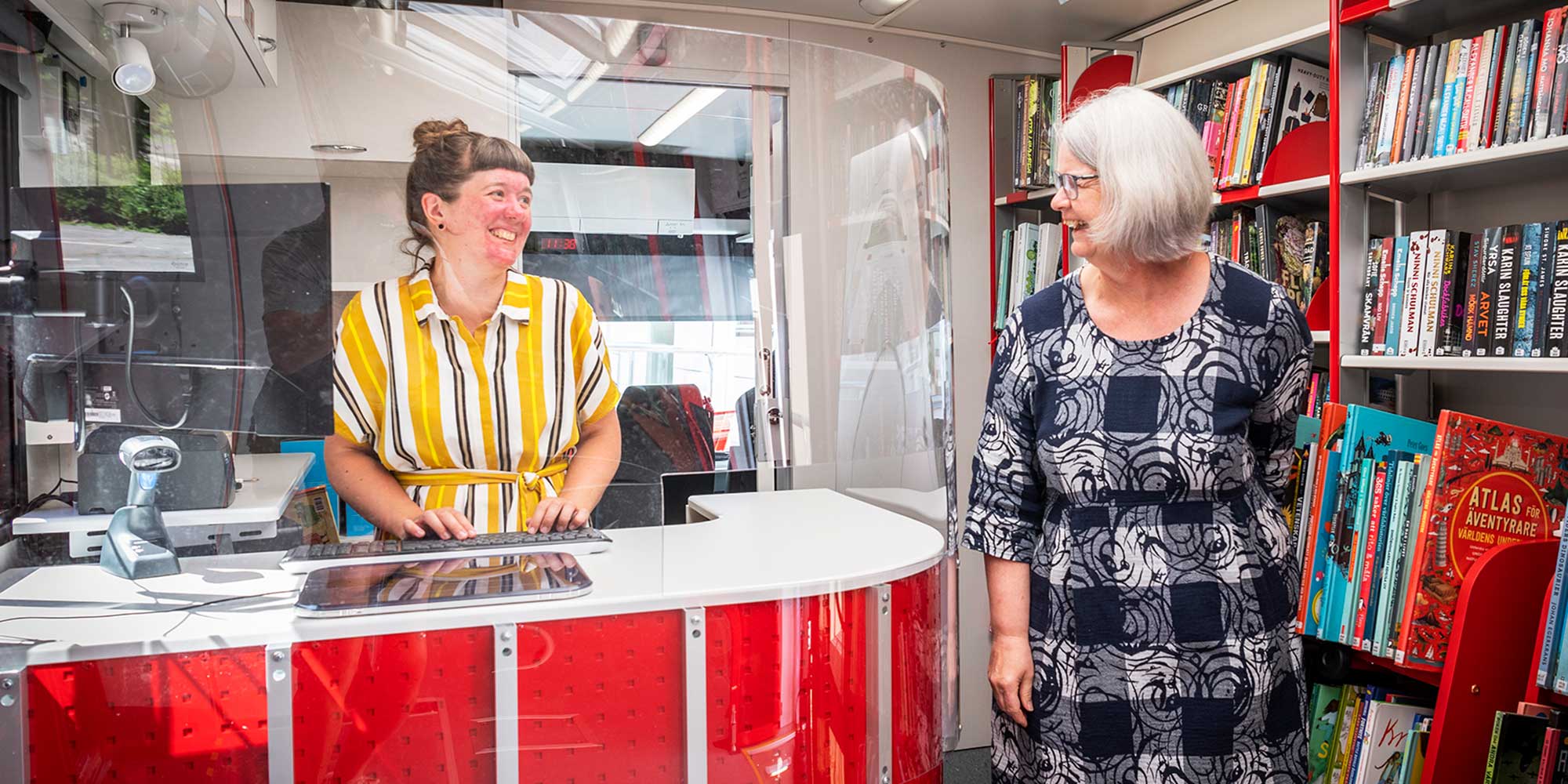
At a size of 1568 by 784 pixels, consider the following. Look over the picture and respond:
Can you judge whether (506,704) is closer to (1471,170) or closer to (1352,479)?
(1352,479)

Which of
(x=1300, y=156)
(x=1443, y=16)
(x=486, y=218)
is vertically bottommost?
(x=486, y=218)

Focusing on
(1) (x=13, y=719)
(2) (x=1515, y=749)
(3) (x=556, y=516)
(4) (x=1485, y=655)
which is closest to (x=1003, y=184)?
(4) (x=1485, y=655)

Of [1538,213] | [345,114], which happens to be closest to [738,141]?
[345,114]

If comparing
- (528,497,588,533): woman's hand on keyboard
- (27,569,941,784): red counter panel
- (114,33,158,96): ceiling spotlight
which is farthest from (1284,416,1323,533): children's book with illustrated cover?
(114,33,158,96): ceiling spotlight

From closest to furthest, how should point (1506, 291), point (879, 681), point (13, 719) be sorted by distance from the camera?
point (13, 719)
point (879, 681)
point (1506, 291)

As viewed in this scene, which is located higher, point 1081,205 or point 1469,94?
point 1469,94

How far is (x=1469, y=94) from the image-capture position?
178cm

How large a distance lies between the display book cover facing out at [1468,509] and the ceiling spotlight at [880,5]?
5.52 ft

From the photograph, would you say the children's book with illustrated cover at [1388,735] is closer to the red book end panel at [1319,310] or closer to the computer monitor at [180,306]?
the red book end panel at [1319,310]

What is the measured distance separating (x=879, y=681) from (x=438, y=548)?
0.61 metres

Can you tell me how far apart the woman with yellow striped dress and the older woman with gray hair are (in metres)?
0.57

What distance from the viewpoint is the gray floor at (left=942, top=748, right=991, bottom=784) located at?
9.64 ft

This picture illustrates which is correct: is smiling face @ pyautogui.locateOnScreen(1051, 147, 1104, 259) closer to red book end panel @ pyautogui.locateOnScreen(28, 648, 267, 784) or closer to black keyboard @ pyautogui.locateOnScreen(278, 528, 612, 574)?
black keyboard @ pyautogui.locateOnScreen(278, 528, 612, 574)

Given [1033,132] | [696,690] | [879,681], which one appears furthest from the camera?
[1033,132]
